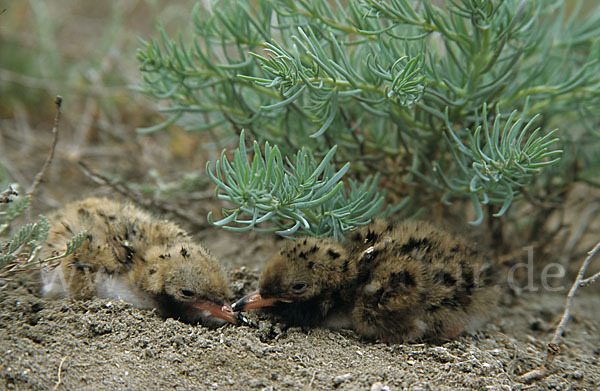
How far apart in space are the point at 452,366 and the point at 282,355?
806 mm

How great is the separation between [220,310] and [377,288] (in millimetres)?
835

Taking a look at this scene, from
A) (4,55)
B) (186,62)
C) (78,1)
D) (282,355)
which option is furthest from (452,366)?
(78,1)

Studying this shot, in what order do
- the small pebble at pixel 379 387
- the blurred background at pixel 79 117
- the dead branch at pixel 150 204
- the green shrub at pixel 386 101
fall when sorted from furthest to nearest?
the blurred background at pixel 79 117 < the dead branch at pixel 150 204 < the green shrub at pixel 386 101 < the small pebble at pixel 379 387

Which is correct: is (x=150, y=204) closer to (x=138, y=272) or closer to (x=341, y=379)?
(x=138, y=272)

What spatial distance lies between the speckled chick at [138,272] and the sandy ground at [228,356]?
0.13 m

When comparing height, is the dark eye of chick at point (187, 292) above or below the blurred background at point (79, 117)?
below

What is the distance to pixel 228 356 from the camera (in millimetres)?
2541

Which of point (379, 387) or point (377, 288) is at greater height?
point (377, 288)

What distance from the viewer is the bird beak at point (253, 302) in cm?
291

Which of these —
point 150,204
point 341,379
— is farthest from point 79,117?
point 341,379

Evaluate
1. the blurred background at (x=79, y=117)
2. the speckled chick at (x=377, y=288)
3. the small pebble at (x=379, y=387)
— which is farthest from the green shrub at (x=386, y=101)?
the blurred background at (x=79, y=117)

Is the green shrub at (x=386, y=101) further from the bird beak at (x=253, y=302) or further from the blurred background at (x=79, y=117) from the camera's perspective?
the blurred background at (x=79, y=117)

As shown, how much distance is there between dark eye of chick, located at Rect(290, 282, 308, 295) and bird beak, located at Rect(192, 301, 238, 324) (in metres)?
0.33

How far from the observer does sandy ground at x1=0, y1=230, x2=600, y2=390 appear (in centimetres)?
233
